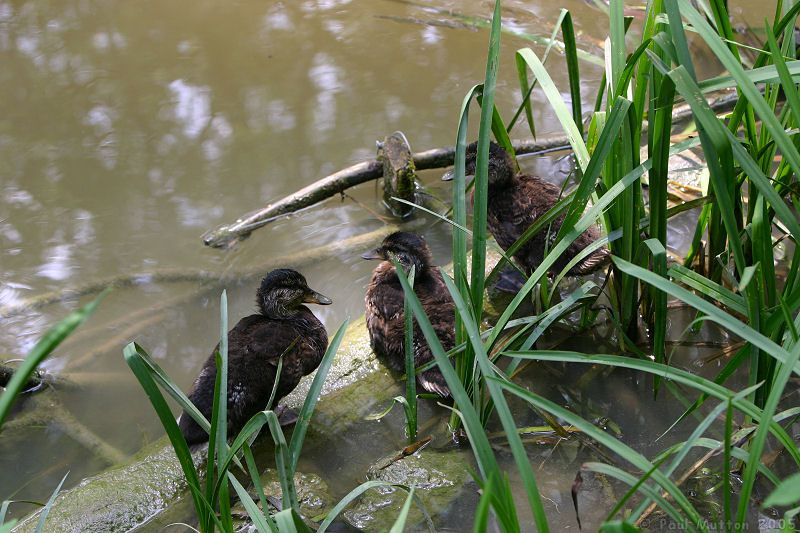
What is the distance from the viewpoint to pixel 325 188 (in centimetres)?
550

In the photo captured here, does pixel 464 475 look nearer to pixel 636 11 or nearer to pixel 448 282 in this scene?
pixel 448 282

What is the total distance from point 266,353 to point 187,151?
295 cm

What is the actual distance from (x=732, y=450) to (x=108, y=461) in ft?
9.23

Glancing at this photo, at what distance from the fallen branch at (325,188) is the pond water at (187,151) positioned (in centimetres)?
9

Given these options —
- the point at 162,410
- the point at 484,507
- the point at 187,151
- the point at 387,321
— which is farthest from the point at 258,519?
the point at 187,151

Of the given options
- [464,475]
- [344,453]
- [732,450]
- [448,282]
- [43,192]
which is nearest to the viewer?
[732,450]

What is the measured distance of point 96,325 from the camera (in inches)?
185

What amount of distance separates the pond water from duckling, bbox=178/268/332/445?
546 mm

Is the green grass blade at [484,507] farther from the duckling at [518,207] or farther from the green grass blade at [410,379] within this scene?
the duckling at [518,207]

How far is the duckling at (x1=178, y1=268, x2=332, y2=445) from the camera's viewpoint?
11.7 feet

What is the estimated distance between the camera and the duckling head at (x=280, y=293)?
409cm

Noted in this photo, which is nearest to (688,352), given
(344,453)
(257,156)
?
(344,453)

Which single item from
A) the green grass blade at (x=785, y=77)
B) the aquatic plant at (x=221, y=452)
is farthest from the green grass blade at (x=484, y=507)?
the green grass blade at (x=785, y=77)

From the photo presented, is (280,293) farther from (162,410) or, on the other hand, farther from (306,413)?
(162,410)
